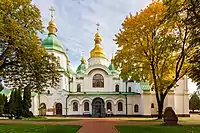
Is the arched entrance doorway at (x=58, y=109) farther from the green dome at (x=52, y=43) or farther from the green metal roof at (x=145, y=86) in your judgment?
the green metal roof at (x=145, y=86)

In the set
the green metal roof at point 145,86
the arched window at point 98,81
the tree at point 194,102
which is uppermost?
the arched window at point 98,81

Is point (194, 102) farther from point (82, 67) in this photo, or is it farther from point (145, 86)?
point (145, 86)

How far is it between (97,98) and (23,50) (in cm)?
3312

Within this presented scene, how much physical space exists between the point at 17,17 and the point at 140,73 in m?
13.9

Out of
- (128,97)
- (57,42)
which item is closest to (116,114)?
(128,97)

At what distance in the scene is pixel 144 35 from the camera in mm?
28359

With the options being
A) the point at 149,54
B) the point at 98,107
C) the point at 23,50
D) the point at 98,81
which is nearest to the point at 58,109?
the point at 98,107

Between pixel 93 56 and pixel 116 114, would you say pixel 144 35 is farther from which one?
pixel 93 56

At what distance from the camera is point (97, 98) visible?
175 ft

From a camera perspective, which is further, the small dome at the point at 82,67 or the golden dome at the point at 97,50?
the small dome at the point at 82,67

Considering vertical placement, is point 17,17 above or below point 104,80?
above

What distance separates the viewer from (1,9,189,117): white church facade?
50.6m

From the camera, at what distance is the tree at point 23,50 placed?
20763 millimetres

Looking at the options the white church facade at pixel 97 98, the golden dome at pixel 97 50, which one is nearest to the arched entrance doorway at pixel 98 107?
the white church facade at pixel 97 98
